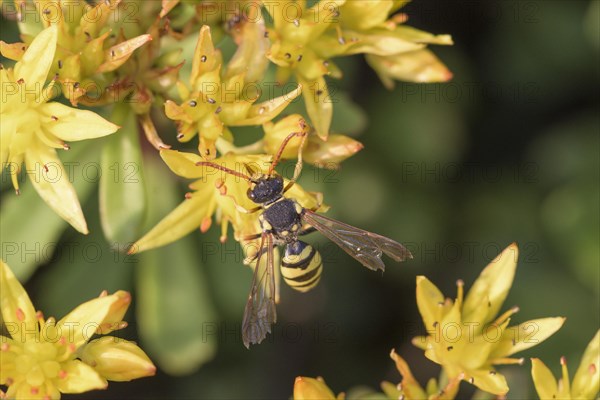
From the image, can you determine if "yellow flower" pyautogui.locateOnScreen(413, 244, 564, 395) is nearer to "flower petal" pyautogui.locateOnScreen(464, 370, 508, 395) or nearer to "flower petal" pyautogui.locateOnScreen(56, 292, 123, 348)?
"flower petal" pyautogui.locateOnScreen(464, 370, 508, 395)

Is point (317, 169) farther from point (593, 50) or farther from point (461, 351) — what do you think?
point (593, 50)

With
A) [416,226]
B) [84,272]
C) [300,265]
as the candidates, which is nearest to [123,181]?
[300,265]

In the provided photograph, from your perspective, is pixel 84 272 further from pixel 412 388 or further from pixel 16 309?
pixel 412 388

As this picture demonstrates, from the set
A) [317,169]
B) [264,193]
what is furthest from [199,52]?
[317,169]

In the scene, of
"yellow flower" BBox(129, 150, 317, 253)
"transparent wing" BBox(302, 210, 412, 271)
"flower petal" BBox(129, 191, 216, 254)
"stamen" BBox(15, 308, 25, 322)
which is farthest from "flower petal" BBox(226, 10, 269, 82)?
"stamen" BBox(15, 308, 25, 322)

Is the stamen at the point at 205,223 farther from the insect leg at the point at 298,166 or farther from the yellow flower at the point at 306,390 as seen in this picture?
the yellow flower at the point at 306,390

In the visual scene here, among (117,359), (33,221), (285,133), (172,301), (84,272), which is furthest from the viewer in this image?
(84,272)

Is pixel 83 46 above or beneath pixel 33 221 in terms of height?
above
